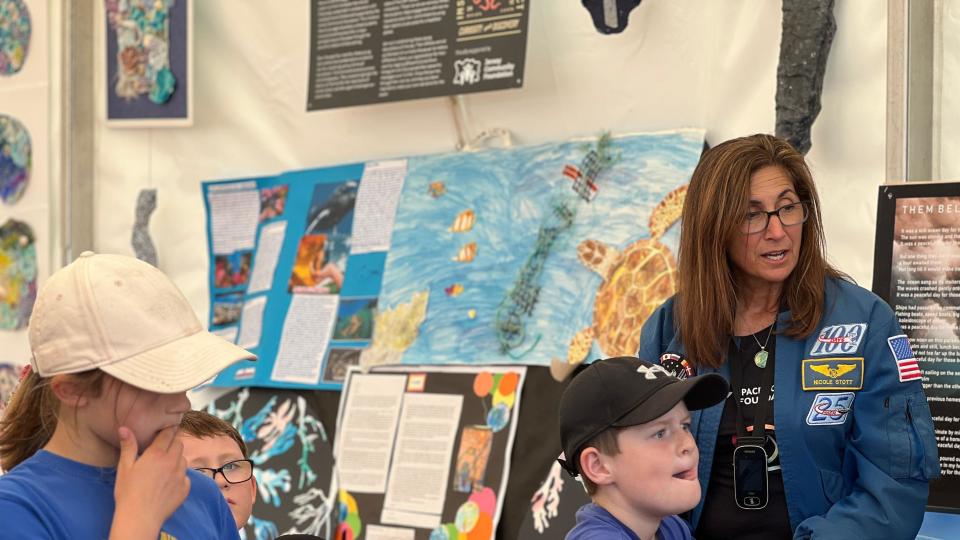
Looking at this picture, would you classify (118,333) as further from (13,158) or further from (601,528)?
(13,158)

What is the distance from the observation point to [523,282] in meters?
4.32

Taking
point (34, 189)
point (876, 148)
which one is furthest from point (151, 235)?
point (876, 148)

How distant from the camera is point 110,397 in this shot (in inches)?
68.7

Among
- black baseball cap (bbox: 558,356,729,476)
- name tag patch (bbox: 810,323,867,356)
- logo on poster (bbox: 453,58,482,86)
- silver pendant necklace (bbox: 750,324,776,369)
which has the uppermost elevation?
logo on poster (bbox: 453,58,482,86)

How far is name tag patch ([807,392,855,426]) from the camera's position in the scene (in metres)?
2.58

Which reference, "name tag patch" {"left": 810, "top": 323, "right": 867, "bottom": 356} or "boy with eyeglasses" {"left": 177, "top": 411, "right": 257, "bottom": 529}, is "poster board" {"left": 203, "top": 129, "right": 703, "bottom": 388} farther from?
"boy with eyeglasses" {"left": 177, "top": 411, "right": 257, "bottom": 529}

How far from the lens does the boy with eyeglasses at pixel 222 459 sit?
104 inches

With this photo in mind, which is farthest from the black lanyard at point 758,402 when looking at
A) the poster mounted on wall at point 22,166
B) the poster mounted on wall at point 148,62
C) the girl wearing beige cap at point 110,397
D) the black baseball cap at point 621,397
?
the poster mounted on wall at point 22,166

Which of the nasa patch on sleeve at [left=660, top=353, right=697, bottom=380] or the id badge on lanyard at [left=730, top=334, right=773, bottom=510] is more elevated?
the nasa patch on sleeve at [left=660, top=353, right=697, bottom=380]

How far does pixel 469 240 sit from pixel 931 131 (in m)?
1.70

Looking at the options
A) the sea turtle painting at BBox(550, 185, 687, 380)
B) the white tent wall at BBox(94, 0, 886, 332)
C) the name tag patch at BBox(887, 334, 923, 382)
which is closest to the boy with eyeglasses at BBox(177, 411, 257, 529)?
the name tag patch at BBox(887, 334, 923, 382)

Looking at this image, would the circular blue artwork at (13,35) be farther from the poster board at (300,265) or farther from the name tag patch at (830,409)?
the name tag patch at (830,409)

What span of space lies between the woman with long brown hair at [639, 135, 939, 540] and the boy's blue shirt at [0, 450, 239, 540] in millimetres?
1214

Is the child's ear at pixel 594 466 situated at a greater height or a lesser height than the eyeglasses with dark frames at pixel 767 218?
lesser
